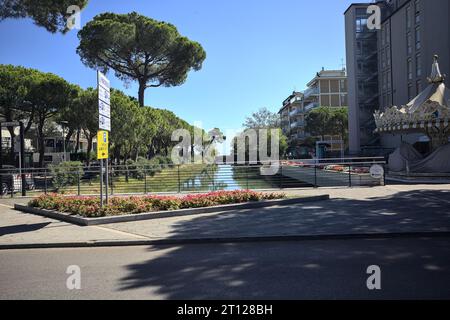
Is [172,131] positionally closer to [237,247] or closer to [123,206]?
[123,206]

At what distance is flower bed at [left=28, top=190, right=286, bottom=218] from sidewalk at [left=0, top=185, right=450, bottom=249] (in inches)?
29.4

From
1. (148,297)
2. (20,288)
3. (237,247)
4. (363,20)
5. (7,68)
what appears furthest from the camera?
(363,20)

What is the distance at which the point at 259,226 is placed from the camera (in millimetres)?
9680

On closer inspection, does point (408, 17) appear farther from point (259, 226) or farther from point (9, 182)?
point (259, 226)

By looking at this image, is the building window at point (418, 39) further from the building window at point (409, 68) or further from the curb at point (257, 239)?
the curb at point (257, 239)

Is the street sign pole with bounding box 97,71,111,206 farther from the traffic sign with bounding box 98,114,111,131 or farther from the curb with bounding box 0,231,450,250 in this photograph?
the curb with bounding box 0,231,450,250

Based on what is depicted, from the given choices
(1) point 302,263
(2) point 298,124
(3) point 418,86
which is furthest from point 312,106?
(1) point 302,263

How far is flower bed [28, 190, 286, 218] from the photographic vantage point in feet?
38.0

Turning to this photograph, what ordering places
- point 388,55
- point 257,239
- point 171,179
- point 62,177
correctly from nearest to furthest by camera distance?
point 257,239
point 62,177
point 171,179
point 388,55

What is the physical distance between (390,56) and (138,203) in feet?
154

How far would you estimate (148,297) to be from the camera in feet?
16.9

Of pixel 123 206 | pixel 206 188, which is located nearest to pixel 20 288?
pixel 123 206

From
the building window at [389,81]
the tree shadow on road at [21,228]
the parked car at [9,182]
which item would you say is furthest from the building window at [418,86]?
the tree shadow on road at [21,228]
